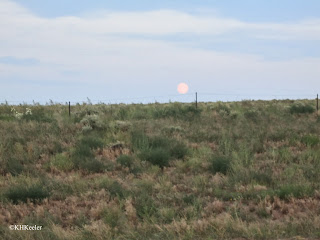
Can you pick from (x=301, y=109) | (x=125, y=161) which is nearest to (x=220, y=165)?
(x=125, y=161)

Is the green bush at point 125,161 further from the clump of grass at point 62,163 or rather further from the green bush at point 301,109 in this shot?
the green bush at point 301,109

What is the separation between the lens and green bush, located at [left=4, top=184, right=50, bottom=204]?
866cm

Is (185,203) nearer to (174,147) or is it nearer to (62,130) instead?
(174,147)

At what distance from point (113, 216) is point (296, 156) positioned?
6697 millimetres

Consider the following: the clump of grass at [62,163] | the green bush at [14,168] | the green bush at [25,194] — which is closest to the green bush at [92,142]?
the clump of grass at [62,163]

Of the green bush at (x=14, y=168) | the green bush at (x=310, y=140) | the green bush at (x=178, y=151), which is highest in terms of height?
the green bush at (x=310, y=140)

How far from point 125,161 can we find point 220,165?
2900mm

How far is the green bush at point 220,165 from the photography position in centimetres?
1044

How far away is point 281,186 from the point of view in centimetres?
870

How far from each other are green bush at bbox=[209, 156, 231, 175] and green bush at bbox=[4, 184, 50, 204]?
15.1 feet

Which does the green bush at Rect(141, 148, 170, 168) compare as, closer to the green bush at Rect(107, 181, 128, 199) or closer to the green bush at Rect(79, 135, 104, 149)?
the green bush at Rect(79, 135, 104, 149)

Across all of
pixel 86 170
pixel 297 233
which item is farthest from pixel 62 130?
pixel 297 233

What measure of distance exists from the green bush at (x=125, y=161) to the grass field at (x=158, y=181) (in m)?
0.04

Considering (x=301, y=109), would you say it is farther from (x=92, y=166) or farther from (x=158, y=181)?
(x=92, y=166)
